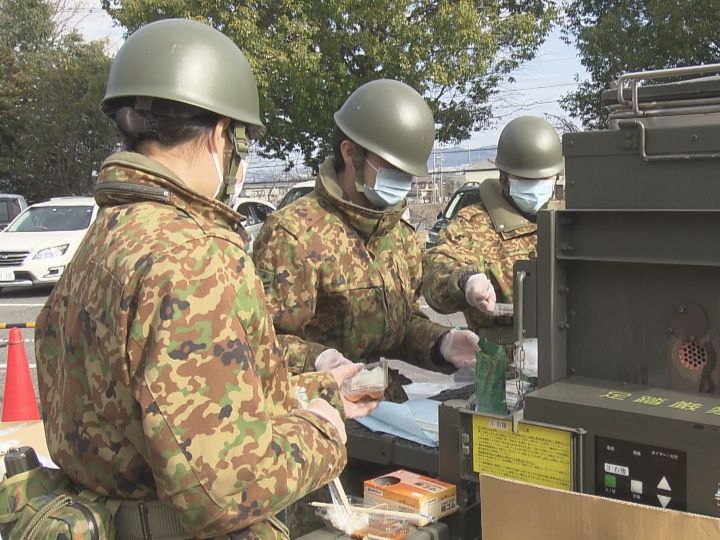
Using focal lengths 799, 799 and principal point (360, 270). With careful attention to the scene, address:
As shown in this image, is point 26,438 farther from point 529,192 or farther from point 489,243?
point 529,192

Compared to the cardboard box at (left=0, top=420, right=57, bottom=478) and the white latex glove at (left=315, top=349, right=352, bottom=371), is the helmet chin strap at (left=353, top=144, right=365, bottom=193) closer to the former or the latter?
the white latex glove at (left=315, top=349, right=352, bottom=371)

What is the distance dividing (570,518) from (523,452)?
0.20m

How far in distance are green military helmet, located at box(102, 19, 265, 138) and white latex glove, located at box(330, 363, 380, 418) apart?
686 millimetres

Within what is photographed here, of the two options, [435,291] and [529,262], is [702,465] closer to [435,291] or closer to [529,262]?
[529,262]

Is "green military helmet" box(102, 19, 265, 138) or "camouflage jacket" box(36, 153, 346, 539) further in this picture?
"green military helmet" box(102, 19, 265, 138)

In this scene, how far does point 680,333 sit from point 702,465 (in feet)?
0.97

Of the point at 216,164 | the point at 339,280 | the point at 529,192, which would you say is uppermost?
the point at 529,192

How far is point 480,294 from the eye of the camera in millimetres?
2986

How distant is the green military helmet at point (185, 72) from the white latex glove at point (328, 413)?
633 mm

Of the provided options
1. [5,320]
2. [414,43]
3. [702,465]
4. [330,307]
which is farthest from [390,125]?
[414,43]

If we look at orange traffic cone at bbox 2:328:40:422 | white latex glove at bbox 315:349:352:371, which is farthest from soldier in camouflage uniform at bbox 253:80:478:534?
orange traffic cone at bbox 2:328:40:422

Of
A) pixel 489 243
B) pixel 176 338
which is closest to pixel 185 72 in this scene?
pixel 176 338

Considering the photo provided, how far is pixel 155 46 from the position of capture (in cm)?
171

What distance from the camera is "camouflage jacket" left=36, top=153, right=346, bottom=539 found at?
137 centimetres
